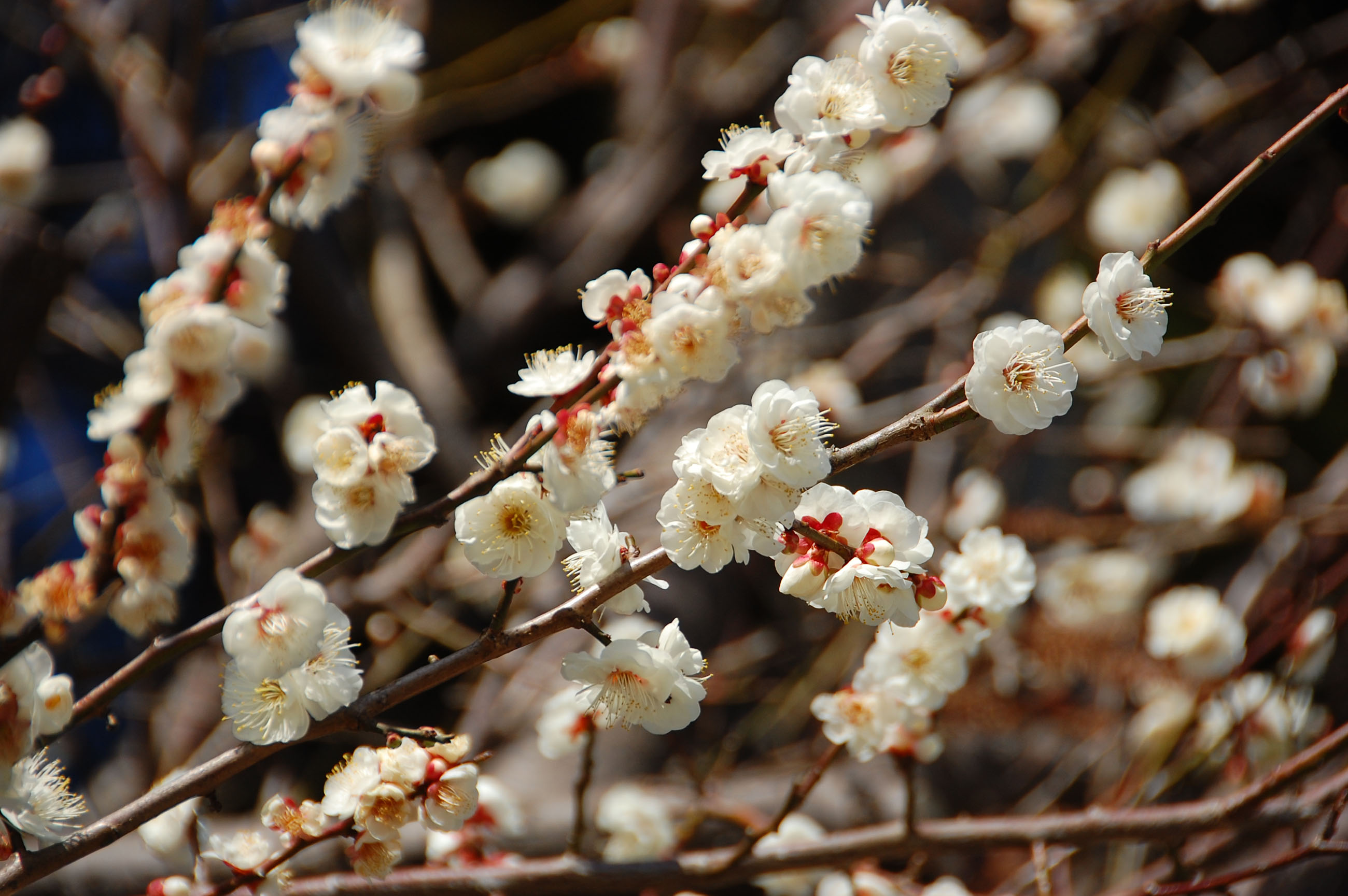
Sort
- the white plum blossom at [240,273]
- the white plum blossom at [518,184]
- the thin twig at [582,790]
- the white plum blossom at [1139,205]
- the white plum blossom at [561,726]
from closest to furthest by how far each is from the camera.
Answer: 1. the white plum blossom at [240,273]
2. the thin twig at [582,790]
3. the white plum blossom at [561,726]
4. the white plum blossom at [1139,205]
5. the white plum blossom at [518,184]

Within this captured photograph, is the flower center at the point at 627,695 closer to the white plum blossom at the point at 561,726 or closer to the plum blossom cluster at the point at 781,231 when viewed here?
the plum blossom cluster at the point at 781,231

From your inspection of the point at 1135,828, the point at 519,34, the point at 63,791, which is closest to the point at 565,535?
the point at 63,791

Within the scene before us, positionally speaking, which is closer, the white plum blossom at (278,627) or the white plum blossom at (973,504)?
the white plum blossom at (278,627)

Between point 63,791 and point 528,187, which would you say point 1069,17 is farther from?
point 63,791

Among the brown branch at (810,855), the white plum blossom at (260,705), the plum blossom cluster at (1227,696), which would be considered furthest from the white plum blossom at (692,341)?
the plum blossom cluster at (1227,696)

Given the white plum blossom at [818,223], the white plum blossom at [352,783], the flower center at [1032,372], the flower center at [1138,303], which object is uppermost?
the white plum blossom at [818,223]
